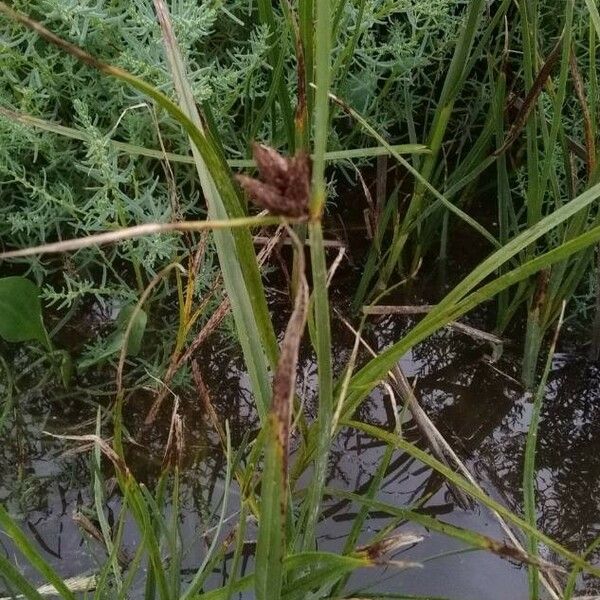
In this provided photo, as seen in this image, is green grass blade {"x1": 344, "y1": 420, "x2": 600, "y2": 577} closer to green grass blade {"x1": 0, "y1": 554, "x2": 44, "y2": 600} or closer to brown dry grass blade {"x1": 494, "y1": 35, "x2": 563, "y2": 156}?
green grass blade {"x1": 0, "y1": 554, "x2": 44, "y2": 600}

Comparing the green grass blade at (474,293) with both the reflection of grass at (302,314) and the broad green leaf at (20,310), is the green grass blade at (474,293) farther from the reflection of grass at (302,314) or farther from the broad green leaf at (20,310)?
the broad green leaf at (20,310)

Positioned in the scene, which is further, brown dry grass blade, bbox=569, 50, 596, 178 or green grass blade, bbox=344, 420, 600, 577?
brown dry grass blade, bbox=569, 50, 596, 178

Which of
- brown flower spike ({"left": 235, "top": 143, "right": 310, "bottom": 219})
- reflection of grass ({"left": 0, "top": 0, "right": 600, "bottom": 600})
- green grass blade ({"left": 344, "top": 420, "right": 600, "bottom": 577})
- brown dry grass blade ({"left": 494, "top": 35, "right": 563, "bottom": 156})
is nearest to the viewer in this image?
brown flower spike ({"left": 235, "top": 143, "right": 310, "bottom": 219})

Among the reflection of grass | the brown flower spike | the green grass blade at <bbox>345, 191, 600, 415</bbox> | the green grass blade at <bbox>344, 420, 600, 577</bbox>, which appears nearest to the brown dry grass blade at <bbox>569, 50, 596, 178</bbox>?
the reflection of grass

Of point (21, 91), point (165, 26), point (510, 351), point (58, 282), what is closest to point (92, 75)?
point (21, 91)

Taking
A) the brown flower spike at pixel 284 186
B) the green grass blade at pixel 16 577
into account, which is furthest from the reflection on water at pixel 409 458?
the brown flower spike at pixel 284 186

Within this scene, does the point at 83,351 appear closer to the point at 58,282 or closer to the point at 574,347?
the point at 58,282
